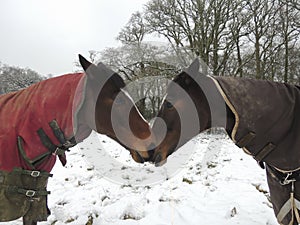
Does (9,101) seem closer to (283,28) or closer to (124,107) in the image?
(124,107)

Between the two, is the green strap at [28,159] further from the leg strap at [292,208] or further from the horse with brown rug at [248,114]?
the leg strap at [292,208]

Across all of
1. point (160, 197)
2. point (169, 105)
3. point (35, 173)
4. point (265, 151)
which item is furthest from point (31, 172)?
point (160, 197)

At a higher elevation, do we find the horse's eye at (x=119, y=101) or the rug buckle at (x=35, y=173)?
the horse's eye at (x=119, y=101)

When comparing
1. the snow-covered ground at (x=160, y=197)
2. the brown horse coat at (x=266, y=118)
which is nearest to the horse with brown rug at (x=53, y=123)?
the brown horse coat at (x=266, y=118)

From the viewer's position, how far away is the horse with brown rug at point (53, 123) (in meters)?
1.77

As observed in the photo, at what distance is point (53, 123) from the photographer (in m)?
1.81

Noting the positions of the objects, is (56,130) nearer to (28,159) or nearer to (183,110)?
(28,159)

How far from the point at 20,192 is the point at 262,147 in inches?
73.0

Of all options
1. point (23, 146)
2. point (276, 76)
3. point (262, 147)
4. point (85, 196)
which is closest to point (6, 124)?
Answer: point (23, 146)

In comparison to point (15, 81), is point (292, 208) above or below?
below

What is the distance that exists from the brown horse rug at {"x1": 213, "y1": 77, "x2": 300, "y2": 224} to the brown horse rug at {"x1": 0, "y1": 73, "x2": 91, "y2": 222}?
3.53ft

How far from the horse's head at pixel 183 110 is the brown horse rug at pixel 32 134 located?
2.05 feet

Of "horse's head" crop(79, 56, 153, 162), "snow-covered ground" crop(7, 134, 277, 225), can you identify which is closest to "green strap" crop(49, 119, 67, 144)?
"horse's head" crop(79, 56, 153, 162)

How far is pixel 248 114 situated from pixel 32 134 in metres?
1.57
